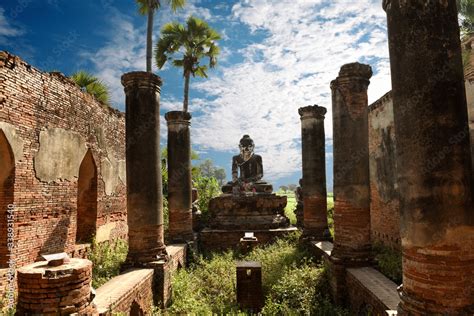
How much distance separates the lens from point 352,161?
733cm

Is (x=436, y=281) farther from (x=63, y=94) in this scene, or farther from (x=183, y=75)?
(x=183, y=75)

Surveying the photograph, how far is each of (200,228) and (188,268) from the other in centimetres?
346

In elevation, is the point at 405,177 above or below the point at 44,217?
above

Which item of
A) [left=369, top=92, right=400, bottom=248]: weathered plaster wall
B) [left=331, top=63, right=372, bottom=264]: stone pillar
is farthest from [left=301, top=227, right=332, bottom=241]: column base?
[left=331, top=63, right=372, bottom=264]: stone pillar

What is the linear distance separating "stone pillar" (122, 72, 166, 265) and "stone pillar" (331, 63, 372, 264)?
396 centimetres

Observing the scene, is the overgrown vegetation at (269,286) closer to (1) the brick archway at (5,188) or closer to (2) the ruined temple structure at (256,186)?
(2) the ruined temple structure at (256,186)

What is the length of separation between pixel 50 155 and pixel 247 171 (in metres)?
9.02

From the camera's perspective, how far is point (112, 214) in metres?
11.6

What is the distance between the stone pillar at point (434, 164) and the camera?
139 inches

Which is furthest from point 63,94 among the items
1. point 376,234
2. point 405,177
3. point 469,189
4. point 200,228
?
point 376,234

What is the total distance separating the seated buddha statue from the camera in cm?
1438

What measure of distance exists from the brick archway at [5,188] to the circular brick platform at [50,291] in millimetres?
3056

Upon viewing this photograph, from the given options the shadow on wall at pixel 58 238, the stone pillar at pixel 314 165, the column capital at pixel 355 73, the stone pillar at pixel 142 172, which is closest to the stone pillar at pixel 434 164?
the column capital at pixel 355 73

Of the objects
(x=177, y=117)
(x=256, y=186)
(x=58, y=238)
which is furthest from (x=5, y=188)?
(x=256, y=186)
